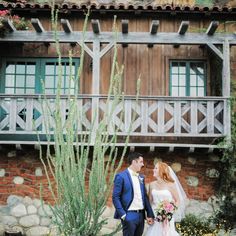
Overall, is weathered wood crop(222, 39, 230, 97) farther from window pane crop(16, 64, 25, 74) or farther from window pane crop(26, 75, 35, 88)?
window pane crop(16, 64, 25, 74)

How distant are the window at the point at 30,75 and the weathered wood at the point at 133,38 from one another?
1484mm

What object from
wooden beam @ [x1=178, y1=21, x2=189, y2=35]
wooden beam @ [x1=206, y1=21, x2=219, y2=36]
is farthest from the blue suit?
wooden beam @ [x1=206, y1=21, x2=219, y2=36]

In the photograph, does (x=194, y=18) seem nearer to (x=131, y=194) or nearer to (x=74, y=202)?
(x=131, y=194)

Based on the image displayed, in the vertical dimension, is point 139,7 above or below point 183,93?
above

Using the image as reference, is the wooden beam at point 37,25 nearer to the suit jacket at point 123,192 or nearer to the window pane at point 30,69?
the window pane at point 30,69

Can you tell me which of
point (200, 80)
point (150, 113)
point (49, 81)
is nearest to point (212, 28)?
point (200, 80)

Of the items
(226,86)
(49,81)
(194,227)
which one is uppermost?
(49,81)

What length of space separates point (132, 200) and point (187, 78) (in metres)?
6.52

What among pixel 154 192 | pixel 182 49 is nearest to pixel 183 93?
pixel 182 49

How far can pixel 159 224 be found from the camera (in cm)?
970

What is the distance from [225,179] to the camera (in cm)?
1379

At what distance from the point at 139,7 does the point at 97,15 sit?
1194mm

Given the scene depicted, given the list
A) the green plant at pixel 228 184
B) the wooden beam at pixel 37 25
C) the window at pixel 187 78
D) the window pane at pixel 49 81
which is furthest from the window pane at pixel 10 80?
the green plant at pixel 228 184

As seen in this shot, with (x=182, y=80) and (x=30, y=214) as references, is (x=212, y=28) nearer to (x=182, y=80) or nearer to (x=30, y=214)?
(x=182, y=80)
